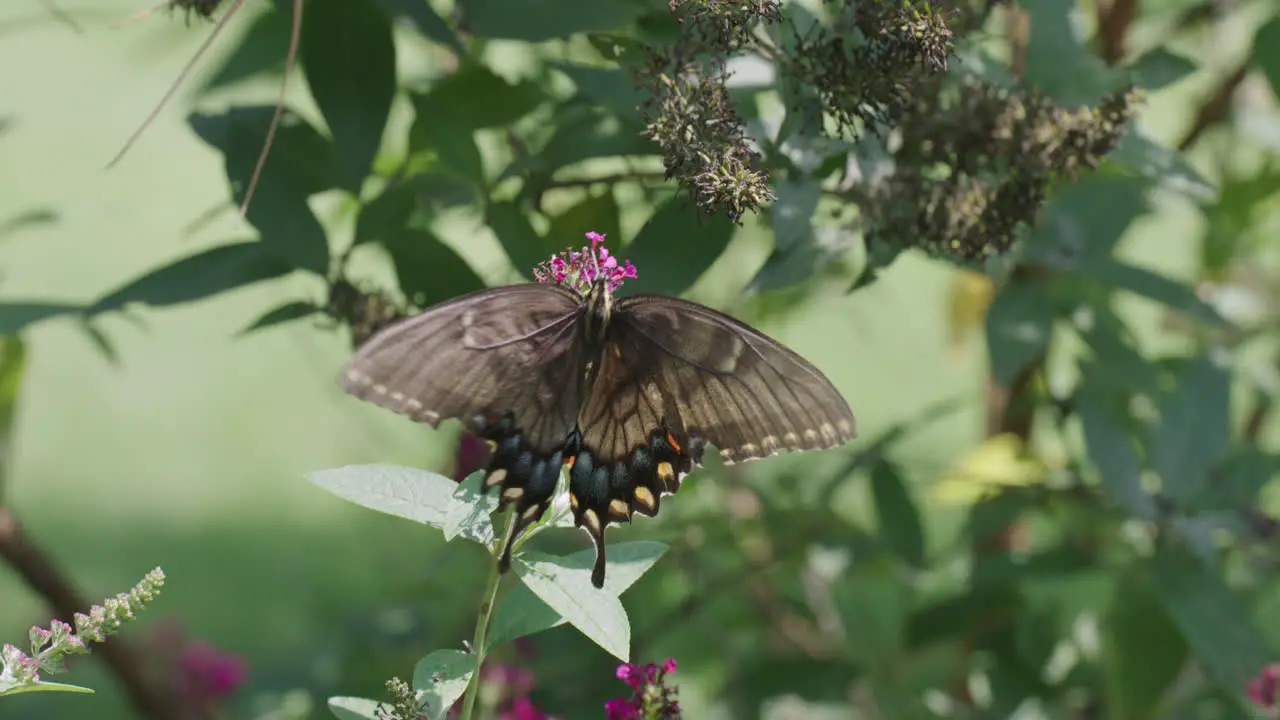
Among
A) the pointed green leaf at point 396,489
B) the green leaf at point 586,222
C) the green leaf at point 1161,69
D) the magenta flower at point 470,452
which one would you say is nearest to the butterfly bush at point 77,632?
the pointed green leaf at point 396,489

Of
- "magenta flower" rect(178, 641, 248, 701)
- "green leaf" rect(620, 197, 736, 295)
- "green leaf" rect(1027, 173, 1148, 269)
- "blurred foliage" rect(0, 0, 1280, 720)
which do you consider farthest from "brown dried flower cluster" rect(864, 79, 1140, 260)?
"magenta flower" rect(178, 641, 248, 701)

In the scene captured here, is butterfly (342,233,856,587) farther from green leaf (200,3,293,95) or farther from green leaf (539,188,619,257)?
green leaf (200,3,293,95)

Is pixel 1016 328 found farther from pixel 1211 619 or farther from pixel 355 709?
pixel 355 709

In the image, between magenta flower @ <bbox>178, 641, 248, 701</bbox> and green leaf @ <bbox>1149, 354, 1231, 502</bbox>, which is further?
magenta flower @ <bbox>178, 641, 248, 701</bbox>

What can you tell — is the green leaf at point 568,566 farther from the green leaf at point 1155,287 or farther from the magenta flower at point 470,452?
the green leaf at point 1155,287

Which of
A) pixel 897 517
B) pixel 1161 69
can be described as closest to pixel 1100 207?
pixel 1161 69

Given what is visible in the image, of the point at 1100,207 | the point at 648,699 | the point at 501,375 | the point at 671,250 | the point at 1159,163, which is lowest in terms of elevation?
the point at 648,699

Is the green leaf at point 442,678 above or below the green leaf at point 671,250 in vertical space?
below
